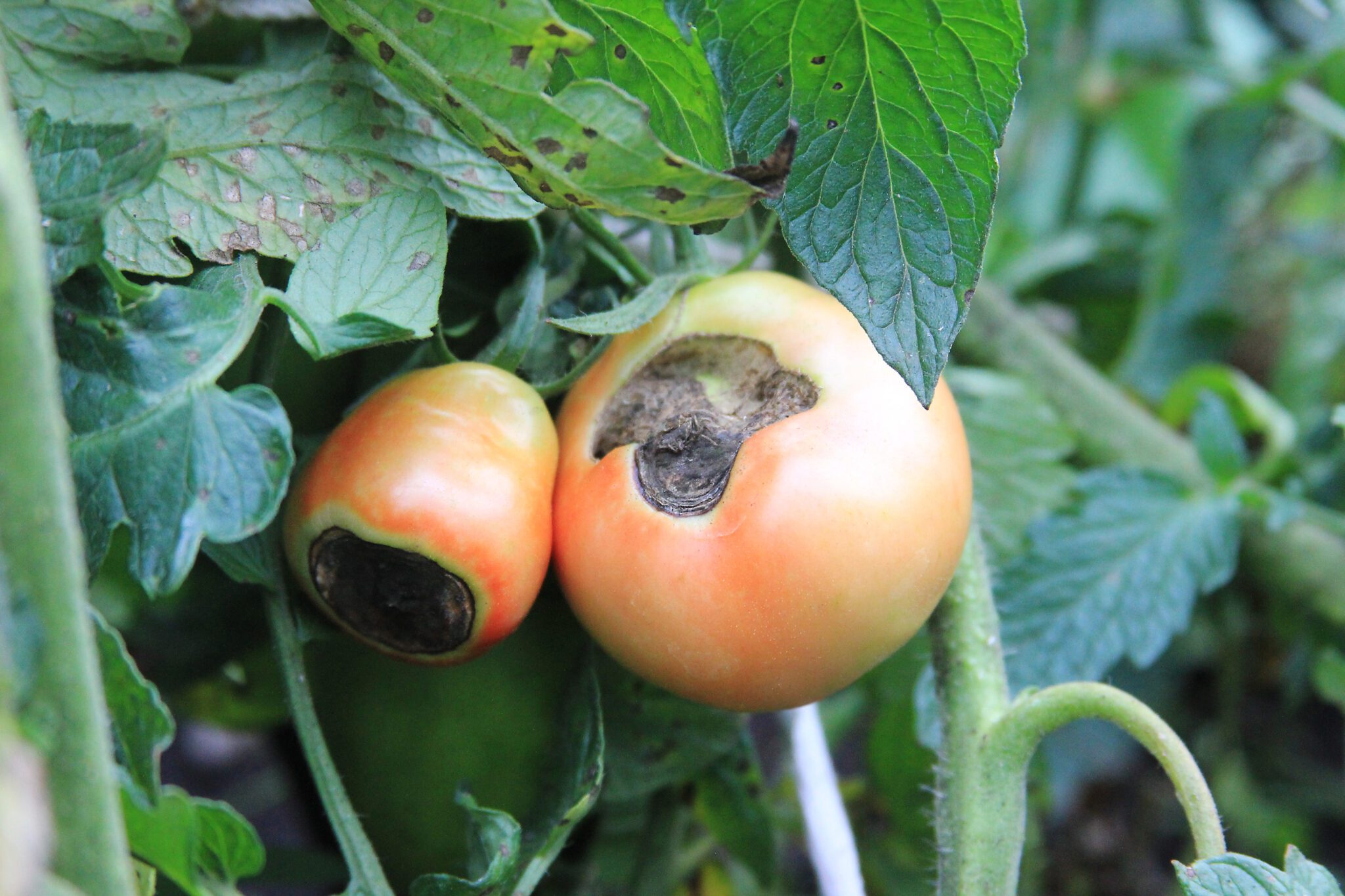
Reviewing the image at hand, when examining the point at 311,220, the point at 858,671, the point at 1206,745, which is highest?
the point at 311,220

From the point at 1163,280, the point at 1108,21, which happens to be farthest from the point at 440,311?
the point at 1108,21

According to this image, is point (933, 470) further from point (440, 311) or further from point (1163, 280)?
point (1163, 280)

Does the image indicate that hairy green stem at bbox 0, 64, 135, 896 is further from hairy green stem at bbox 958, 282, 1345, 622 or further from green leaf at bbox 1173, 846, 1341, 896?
hairy green stem at bbox 958, 282, 1345, 622

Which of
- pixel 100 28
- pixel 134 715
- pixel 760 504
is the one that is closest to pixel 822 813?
pixel 760 504

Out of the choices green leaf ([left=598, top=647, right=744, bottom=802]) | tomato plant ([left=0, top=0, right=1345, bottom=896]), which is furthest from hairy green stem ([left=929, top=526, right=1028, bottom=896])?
green leaf ([left=598, top=647, right=744, bottom=802])

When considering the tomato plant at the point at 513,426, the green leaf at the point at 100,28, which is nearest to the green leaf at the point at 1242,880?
the tomato plant at the point at 513,426

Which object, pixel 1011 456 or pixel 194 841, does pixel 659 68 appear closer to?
pixel 194 841

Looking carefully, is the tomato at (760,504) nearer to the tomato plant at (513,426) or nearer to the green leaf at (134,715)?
the tomato plant at (513,426)
